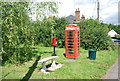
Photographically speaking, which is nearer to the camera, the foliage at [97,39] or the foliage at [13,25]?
the foliage at [13,25]

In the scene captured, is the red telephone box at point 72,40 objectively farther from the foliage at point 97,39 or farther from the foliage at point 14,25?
the foliage at point 97,39

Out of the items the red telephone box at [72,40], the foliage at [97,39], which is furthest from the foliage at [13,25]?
the foliage at [97,39]

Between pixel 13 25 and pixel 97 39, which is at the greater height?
pixel 13 25

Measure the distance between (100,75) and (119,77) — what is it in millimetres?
757

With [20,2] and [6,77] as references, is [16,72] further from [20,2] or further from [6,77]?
[20,2]

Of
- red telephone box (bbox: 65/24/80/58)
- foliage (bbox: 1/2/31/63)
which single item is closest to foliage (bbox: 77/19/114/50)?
red telephone box (bbox: 65/24/80/58)

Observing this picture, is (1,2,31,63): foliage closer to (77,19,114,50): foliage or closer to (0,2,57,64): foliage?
(0,2,57,64): foliage

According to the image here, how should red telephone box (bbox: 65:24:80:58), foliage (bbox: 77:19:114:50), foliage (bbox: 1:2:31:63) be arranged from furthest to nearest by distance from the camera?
foliage (bbox: 77:19:114:50) → red telephone box (bbox: 65:24:80:58) → foliage (bbox: 1:2:31:63)

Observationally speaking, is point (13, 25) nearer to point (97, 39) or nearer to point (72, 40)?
point (72, 40)

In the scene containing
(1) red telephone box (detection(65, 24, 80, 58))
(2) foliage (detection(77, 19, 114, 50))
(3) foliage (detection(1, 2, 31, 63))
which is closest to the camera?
(3) foliage (detection(1, 2, 31, 63))

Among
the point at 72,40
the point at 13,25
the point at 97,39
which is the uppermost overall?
the point at 13,25

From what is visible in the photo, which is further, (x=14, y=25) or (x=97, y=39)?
(x=97, y=39)

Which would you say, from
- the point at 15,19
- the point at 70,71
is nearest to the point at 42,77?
the point at 70,71

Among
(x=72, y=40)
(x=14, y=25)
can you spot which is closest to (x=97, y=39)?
(x=72, y=40)
